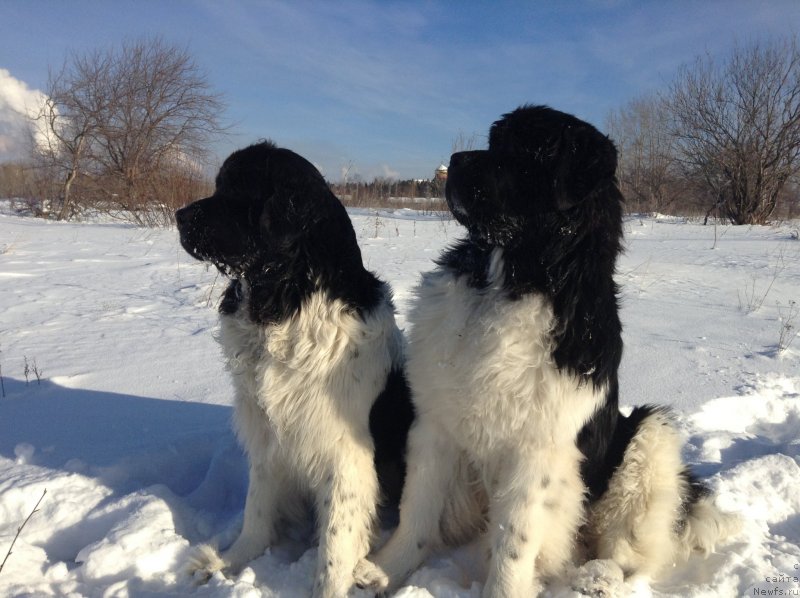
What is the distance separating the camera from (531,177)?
1.98m

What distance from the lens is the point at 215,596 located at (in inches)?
73.1

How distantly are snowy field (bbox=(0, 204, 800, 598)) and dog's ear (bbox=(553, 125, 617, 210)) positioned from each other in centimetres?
155

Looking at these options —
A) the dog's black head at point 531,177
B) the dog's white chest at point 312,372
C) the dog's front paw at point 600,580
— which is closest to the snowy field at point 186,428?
the dog's front paw at point 600,580

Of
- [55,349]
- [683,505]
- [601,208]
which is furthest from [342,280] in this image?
[55,349]

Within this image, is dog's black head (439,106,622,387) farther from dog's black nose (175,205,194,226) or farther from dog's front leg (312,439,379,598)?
dog's black nose (175,205,194,226)

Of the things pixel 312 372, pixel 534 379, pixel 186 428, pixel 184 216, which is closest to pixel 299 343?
pixel 312 372

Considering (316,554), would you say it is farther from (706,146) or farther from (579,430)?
(706,146)

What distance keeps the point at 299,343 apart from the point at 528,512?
3.76 ft

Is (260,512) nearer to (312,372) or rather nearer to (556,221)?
(312,372)

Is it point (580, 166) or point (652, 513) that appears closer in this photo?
point (580, 166)

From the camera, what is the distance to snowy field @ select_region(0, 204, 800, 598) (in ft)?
6.66

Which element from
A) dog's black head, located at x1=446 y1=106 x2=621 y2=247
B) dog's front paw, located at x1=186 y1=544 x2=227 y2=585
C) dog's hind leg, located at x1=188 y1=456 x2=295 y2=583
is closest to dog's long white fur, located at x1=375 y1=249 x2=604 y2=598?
dog's black head, located at x1=446 y1=106 x2=621 y2=247

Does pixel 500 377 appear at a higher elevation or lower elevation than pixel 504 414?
higher

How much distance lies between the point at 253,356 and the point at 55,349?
3.27 meters
